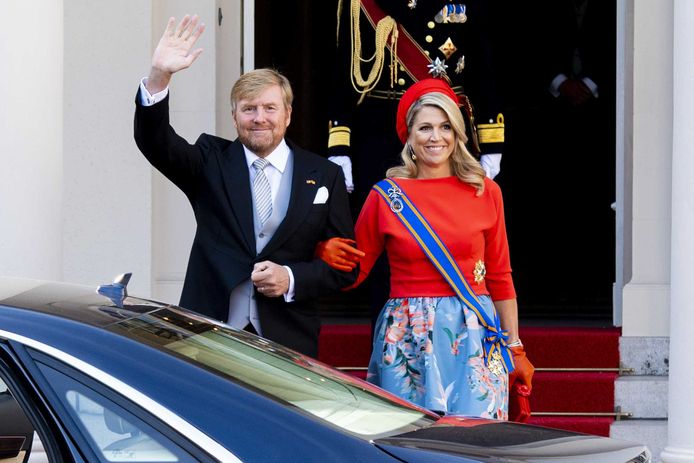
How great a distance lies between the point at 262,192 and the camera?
15.6 ft

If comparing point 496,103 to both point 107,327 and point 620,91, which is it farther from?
point 107,327

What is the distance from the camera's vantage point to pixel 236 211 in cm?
468

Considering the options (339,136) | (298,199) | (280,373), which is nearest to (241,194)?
(298,199)

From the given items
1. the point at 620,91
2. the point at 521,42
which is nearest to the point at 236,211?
the point at 620,91

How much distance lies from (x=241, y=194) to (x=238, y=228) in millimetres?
123

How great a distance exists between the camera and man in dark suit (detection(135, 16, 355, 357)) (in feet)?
15.1

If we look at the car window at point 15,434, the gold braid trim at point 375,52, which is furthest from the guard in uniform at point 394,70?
the car window at point 15,434

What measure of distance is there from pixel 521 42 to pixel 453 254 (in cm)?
458

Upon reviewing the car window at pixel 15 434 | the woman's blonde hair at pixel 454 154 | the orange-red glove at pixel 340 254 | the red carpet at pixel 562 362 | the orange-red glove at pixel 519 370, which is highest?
the woman's blonde hair at pixel 454 154

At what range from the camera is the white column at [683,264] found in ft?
19.2

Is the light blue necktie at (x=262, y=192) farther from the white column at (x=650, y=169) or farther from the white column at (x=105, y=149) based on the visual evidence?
the white column at (x=650, y=169)

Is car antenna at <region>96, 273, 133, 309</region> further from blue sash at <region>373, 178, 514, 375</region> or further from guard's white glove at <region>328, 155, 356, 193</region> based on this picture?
guard's white glove at <region>328, 155, 356, 193</region>

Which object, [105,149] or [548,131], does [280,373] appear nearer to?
[105,149]

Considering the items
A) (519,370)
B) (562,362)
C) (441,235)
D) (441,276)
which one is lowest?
(562,362)
